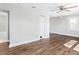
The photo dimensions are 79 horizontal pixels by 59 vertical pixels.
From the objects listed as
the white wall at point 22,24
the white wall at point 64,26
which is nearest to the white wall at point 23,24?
the white wall at point 22,24

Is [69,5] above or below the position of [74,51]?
above

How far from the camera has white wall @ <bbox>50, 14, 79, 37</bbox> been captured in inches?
60.2

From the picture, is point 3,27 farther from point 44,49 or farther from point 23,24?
point 44,49

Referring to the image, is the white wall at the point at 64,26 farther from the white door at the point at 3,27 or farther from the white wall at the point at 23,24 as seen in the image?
the white door at the point at 3,27

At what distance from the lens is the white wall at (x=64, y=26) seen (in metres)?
1.53

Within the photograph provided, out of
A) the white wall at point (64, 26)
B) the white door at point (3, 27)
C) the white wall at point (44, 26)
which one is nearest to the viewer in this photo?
the white door at point (3, 27)

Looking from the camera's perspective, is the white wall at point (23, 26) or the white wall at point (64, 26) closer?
the white wall at point (23, 26)

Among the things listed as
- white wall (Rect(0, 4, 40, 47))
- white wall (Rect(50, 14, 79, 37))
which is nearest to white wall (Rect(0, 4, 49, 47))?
white wall (Rect(0, 4, 40, 47))

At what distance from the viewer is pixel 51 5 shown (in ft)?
4.94

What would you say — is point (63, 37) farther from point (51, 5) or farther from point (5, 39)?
point (5, 39)

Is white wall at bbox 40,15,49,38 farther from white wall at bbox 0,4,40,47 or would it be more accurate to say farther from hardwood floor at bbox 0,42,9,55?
hardwood floor at bbox 0,42,9,55

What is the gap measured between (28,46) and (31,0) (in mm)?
834

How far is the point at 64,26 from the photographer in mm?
1631
